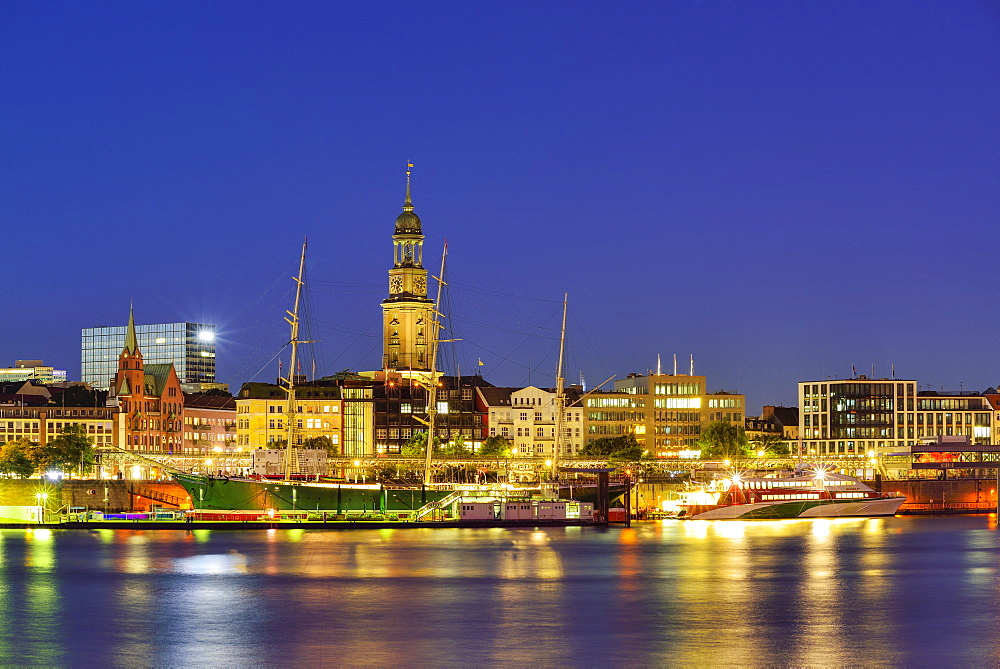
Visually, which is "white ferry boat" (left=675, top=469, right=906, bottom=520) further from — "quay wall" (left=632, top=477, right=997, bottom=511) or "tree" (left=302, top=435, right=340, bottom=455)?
"tree" (left=302, top=435, right=340, bottom=455)

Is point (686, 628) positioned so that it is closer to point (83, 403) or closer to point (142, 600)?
point (142, 600)

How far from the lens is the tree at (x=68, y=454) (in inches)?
5822

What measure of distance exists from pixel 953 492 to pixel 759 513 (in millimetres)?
31447

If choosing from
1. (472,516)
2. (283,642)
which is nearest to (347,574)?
(283,642)

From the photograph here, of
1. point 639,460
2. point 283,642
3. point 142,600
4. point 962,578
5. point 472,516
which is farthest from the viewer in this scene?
point 639,460

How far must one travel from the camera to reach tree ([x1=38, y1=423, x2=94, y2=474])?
14788cm

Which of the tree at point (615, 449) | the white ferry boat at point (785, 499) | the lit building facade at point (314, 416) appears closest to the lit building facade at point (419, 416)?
the lit building facade at point (314, 416)

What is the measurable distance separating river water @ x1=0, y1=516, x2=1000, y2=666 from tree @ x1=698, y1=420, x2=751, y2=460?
7013 centimetres

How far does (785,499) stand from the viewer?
139 metres

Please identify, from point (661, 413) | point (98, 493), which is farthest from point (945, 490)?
point (98, 493)

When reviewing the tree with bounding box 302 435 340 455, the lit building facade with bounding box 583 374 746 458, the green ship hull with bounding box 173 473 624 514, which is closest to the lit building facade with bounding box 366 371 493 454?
the tree with bounding box 302 435 340 455

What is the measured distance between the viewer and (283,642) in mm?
56031

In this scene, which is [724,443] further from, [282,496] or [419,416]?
[282,496]

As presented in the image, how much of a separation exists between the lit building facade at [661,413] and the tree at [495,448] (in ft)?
53.0
